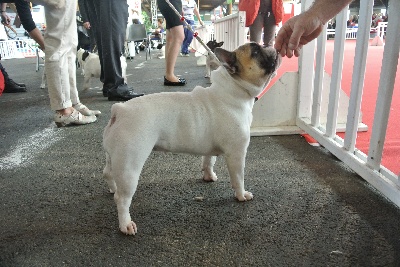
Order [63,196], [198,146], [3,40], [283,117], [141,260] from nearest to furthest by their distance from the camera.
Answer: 1. [141,260]
2. [198,146]
3. [63,196]
4. [283,117]
5. [3,40]

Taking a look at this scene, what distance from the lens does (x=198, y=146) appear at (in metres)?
1.33

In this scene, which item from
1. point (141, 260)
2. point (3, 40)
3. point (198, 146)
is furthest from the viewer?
point (3, 40)

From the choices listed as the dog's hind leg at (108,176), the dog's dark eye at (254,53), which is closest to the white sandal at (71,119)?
the dog's hind leg at (108,176)

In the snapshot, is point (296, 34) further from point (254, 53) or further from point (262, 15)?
point (262, 15)

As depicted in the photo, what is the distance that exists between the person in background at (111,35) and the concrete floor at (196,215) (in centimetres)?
137

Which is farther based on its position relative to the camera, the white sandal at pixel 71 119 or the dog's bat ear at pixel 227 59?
the white sandal at pixel 71 119

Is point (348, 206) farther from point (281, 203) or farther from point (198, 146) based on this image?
point (198, 146)

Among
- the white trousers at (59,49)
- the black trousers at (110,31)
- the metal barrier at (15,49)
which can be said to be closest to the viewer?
the white trousers at (59,49)

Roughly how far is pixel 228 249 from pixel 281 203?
→ 41 cm

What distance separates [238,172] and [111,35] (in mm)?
2318

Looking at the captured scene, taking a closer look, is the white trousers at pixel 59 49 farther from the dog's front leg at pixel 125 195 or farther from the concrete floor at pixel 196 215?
the dog's front leg at pixel 125 195

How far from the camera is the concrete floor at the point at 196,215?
42.9 inches

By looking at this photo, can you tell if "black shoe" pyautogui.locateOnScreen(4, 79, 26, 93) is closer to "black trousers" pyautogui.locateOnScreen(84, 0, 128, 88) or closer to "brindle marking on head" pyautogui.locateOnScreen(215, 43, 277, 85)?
"black trousers" pyautogui.locateOnScreen(84, 0, 128, 88)

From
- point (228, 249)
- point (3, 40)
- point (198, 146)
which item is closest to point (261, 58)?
point (198, 146)
